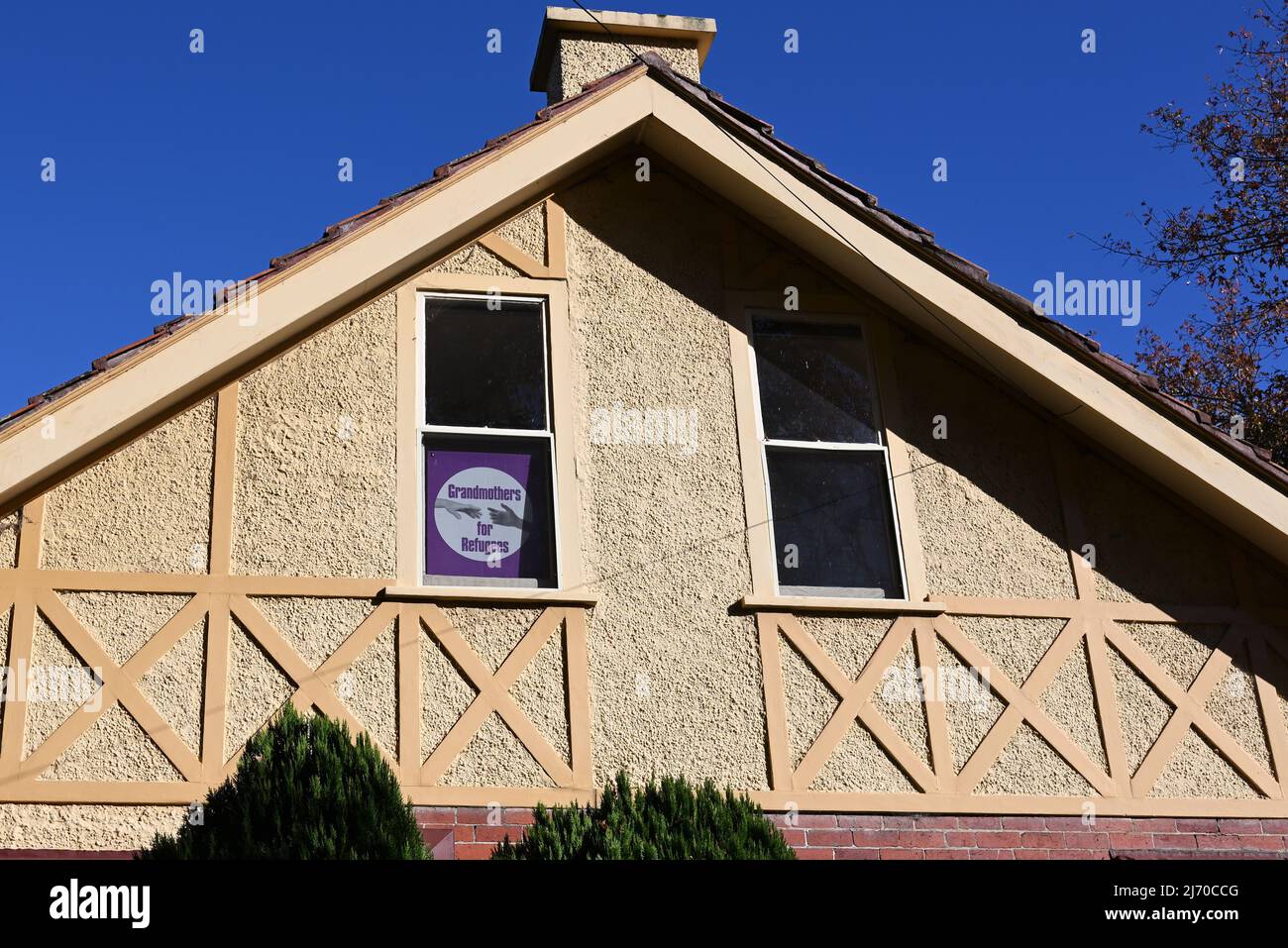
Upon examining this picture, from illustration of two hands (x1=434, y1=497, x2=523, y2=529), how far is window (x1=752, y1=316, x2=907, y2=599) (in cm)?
144

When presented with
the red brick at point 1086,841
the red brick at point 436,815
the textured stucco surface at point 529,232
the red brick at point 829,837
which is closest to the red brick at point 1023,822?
the red brick at point 1086,841

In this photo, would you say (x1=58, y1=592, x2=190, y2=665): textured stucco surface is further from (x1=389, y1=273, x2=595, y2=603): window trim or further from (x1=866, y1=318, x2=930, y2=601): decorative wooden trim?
(x1=866, y1=318, x2=930, y2=601): decorative wooden trim

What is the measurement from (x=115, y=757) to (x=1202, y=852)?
562 cm

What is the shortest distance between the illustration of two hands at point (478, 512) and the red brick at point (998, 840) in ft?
9.70

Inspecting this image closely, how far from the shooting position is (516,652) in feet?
25.0

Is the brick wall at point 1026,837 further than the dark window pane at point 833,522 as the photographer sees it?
No

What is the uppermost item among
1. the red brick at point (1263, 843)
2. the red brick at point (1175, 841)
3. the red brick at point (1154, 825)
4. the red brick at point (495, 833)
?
the red brick at point (495, 833)

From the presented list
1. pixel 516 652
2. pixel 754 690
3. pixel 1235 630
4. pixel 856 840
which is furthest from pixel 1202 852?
pixel 516 652

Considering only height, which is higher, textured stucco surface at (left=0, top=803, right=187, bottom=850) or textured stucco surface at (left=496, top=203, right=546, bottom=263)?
textured stucco surface at (left=496, top=203, right=546, bottom=263)

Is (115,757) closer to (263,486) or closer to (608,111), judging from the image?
(263,486)

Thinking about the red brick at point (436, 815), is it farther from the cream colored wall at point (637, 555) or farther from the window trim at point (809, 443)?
the window trim at point (809, 443)

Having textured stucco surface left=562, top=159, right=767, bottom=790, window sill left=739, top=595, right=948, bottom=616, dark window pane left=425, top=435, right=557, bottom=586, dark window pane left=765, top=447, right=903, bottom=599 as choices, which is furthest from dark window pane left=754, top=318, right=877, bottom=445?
dark window pane left=425, top=435, right=557, bottom=586

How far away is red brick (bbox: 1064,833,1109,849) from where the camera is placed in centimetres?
784

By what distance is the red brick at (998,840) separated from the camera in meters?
7.75
